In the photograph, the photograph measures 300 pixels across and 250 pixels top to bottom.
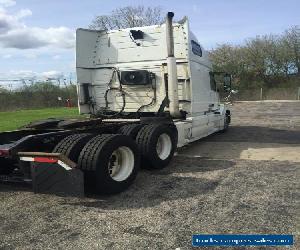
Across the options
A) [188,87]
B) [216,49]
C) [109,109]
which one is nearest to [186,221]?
[188,87]

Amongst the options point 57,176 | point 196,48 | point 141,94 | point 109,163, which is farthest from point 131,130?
point 196,48

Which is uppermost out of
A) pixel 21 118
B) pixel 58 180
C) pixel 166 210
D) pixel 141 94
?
pixel 141 94

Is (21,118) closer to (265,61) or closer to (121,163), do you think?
(121,163)

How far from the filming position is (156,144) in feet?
25.2

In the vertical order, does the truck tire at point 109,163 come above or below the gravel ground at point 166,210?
above

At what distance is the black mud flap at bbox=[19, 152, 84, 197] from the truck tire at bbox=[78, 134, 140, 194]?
42 centimetres

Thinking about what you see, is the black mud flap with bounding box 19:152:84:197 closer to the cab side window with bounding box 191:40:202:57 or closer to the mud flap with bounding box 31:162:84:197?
the mud flap with bounding box 31:162:84:197

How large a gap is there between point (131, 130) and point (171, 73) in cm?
192

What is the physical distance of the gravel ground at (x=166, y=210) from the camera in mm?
4426

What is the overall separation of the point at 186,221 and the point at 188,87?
5.20 meters

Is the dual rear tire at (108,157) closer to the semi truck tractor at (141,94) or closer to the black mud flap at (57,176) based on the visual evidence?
the semi truck tractor at (141,94)

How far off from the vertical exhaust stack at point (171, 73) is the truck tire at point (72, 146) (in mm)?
3322

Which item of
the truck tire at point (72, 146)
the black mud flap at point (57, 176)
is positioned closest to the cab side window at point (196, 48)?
the truck tire at point (72, 146)

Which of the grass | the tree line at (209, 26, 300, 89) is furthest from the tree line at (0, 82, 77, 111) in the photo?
the tree line at (209, 26, 300, 89)
